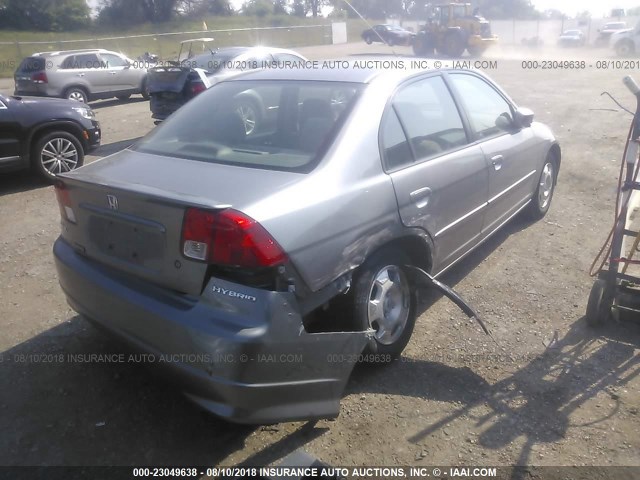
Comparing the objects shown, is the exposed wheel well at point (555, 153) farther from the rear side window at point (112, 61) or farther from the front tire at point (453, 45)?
the front tire at point (453, 45)

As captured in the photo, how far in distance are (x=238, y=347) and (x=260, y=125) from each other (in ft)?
5.10

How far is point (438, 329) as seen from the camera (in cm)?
385

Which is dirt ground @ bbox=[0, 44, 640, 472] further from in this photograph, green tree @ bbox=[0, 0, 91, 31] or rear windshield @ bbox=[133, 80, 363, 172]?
green tree @ bbox=[0, 0, 91, 31]

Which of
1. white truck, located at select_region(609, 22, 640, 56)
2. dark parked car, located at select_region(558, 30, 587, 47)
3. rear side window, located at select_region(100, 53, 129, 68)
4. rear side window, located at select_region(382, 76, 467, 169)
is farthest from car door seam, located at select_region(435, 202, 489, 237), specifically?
dark parked car, located at select_region(558, 30, 587, 47)

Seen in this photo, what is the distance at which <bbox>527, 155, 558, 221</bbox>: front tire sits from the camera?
5621 mm

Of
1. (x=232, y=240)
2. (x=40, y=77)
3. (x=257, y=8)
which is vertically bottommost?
(x=232, y=240)

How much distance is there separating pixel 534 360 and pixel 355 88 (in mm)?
1938

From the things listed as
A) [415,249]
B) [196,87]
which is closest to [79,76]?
[196,87]

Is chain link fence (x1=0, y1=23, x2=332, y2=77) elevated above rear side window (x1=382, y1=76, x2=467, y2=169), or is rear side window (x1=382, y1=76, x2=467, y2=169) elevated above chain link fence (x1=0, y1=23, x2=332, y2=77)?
chain link fence (x1=0, y1=23, x2=332, y2=77)

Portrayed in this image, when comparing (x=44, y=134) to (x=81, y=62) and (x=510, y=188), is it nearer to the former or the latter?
(x=510, y=188)

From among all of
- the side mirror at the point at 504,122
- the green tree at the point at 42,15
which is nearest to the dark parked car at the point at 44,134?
the side mirror at the point at 504,122

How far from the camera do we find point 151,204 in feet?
8.55

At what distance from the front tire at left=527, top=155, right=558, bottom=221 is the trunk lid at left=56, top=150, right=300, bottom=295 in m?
3.57

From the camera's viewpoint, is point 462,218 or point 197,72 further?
point 197,72
